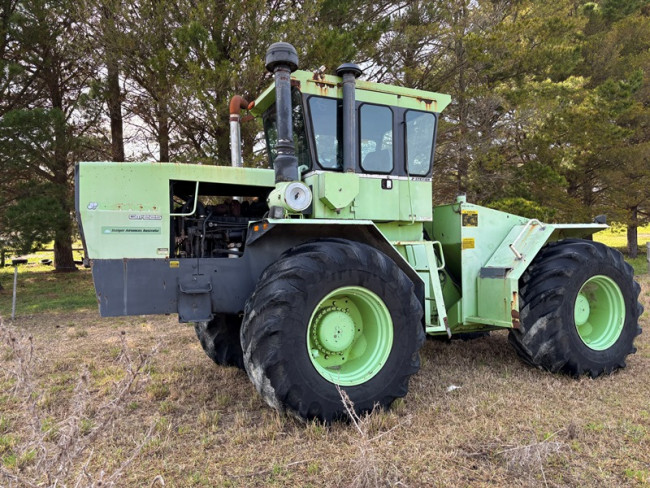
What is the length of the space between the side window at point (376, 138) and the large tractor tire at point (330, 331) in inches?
41.1

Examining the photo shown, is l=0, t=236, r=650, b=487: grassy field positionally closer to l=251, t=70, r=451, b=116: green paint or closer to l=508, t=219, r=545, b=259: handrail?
l=508, t=219, r=545, b=259: handrail

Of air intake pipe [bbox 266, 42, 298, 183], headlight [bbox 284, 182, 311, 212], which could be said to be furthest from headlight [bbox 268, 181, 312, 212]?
air intake pipe [bbox 266, 42, 298, 183]

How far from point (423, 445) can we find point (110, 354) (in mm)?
4484

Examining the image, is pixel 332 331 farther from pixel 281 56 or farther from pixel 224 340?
pixel 281 56

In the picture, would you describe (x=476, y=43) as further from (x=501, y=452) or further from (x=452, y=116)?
(x=501, y=452)

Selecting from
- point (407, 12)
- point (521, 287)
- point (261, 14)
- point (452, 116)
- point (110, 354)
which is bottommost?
point (110, 354)

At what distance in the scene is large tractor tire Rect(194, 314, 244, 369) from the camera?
4.87 metres

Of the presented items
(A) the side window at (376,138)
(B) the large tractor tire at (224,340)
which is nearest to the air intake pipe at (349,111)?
(A) the side window at (376,138)

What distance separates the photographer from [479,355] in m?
5.43

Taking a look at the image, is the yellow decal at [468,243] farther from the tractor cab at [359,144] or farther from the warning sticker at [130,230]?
the warning sticker at [130,230]

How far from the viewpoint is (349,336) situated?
12.5ft

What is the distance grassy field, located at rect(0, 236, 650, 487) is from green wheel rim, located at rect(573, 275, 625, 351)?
410mm

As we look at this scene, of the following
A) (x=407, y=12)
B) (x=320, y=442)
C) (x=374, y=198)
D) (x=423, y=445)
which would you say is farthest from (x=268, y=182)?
(x=407, y=12)

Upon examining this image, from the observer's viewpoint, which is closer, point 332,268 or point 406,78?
point 332,268
